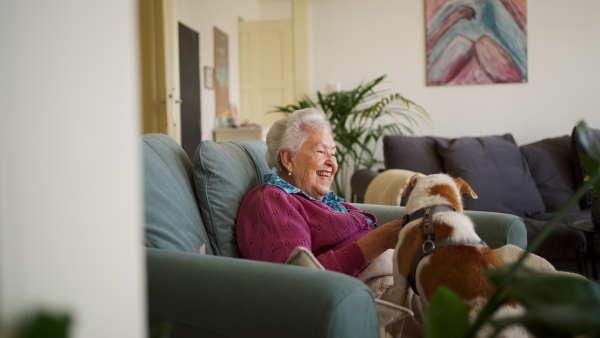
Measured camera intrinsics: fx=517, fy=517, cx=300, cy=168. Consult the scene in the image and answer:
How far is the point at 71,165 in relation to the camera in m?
0.46

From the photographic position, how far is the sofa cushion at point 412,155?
363 centimetres

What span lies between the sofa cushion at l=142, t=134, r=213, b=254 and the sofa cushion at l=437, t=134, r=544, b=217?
6.88ft

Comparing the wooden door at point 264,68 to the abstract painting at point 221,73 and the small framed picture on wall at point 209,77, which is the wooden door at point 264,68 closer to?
the abstract painting at point 221,73

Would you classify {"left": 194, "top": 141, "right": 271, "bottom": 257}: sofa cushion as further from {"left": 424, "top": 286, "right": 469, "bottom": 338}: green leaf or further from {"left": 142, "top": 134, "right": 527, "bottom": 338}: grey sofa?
{"left": 424, "top": 286, "right": 469, "bottom": 338}: green leaf

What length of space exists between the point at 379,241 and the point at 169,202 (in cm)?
66

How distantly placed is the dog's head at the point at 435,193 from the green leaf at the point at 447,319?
1075 millimetres

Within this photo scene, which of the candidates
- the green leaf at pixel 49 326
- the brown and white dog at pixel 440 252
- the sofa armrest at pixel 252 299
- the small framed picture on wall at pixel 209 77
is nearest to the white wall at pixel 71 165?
the green leaf at pixel 49 326

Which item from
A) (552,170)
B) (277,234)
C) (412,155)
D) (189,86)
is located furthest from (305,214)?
(189,86)

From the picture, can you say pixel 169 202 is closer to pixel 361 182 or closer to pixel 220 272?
pixel 220 272

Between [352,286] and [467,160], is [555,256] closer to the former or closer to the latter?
[467,160]

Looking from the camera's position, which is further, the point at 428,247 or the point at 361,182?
the point at 361,182

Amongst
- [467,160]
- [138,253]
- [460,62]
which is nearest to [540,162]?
[467,160]

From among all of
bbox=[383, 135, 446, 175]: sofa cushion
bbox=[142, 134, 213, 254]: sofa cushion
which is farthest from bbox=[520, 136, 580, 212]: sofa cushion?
bbox=[142, 134, 213, 254]: sofa cushion

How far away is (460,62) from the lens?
4586 mm
